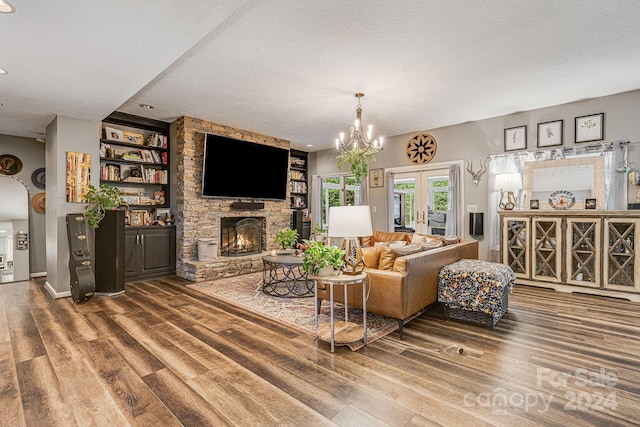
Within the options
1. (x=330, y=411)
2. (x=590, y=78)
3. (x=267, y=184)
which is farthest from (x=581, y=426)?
(x=267, y=184)

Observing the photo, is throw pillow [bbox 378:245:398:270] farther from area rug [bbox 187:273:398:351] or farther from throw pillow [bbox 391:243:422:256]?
area rug [bbox 187:273:398:351]

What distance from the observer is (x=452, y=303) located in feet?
11.0

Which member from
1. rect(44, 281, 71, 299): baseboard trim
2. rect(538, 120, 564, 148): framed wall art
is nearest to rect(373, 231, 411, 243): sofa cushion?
rect(538, 120, 564, 148): framed wall art

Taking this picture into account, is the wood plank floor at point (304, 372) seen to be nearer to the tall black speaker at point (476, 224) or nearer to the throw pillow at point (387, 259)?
the throw pillow at point (387, 259)

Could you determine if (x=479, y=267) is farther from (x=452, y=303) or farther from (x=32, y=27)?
(x=32, y=27)

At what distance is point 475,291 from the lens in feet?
10.6

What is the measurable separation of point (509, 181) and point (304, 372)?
14.3ft

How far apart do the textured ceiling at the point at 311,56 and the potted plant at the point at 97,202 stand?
106 cm

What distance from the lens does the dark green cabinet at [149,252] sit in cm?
509

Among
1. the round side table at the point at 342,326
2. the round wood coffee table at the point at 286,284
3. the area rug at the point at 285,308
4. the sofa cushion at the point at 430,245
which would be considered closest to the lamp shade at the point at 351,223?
the round side table at the point at 342,326

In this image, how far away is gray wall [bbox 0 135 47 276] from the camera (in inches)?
222

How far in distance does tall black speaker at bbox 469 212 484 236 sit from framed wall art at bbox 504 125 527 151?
1.20m

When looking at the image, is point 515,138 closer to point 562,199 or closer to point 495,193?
point 495,193

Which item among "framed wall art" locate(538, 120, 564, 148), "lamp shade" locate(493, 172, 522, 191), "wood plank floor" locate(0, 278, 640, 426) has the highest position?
"framed wall art" locate(538, 120, 564, 148)
